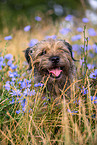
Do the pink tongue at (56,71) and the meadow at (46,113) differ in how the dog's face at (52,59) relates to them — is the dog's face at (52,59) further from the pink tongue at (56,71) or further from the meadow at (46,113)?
the meadow at (46,113)

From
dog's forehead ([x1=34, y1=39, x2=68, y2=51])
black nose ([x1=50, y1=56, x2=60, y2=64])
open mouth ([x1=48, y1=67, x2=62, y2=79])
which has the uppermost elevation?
dog's forehead ([x1=34, y1=39, x2=68, y2=51])

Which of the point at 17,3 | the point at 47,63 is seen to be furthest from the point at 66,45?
the point at 17,3

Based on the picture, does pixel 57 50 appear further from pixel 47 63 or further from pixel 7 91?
pixel 7 91

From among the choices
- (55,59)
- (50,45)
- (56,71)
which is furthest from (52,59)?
(50,45)

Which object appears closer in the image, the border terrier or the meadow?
the meadow

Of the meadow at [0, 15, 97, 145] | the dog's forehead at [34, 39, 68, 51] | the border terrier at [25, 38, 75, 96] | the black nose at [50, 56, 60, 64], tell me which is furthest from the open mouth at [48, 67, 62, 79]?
the dog's forehead at [34, 39, 68, 51]

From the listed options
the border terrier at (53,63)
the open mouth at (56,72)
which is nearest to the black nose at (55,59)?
→ the border terrier at (53,63)

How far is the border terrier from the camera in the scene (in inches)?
139

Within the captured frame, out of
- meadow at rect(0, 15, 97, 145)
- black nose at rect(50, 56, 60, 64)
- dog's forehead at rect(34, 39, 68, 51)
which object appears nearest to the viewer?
meadow at rect(0, 15, 97, 145)

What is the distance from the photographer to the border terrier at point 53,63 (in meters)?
3.53

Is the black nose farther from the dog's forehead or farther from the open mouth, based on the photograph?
the dog's forehead

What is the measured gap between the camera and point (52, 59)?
11.4 feet

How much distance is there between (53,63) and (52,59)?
8 cm

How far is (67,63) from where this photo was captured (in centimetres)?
361
